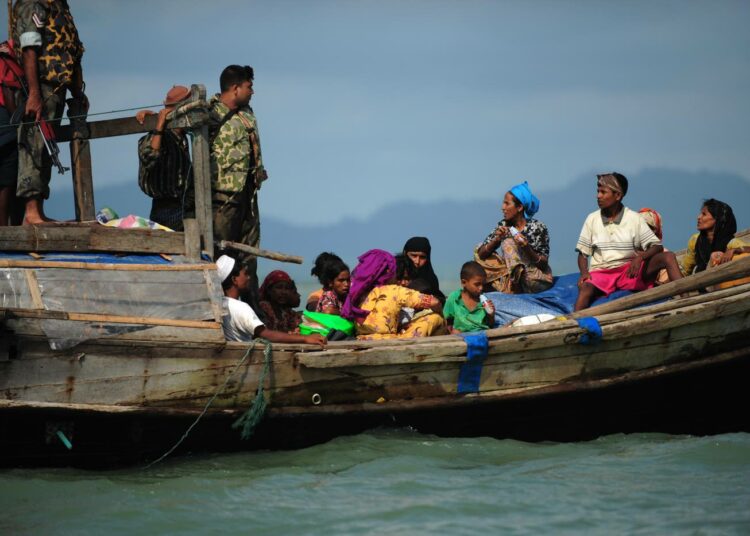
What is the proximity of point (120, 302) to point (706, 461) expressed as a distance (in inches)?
156

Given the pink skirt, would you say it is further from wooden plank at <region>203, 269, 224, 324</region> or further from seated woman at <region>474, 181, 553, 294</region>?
wooden plank at <region>203, 269, 224, 324</region>

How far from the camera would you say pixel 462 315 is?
809 cm

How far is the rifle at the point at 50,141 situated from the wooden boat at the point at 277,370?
2.20 ft

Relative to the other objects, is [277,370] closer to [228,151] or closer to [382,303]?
[382,303]

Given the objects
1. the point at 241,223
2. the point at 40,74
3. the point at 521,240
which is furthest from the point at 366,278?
the point at 40,74

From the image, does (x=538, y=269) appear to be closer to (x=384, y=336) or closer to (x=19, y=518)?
(x=384, y=336)

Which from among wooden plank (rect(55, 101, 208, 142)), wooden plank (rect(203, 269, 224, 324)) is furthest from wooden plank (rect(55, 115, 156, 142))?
wooden plank (rect(203, 269, 224, 324))

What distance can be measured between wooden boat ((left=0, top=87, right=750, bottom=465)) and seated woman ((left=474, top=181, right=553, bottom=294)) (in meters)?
1.36

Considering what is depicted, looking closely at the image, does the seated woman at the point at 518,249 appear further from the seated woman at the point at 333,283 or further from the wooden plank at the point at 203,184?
the wooden plank at the point at 203,184

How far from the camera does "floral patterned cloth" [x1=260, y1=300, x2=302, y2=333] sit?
7957mm

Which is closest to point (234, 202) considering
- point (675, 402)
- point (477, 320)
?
point (477, 320)

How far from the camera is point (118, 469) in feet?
22.9

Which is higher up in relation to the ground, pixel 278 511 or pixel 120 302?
pixel 120 302

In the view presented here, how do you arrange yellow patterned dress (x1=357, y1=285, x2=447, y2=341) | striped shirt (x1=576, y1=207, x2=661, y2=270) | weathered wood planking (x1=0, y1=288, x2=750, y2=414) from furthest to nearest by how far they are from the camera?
striped shirt (x1=576, y1=207, x2=661, y2=270) < yellow patterned dress (x1=357, y1=285, x2=447, y2=341) < weathered wood planking (x1=0, y1=288, x2=750, y2=414)
